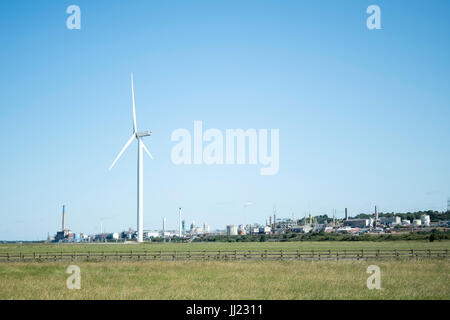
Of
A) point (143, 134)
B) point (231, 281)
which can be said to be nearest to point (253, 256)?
point (231, 281)

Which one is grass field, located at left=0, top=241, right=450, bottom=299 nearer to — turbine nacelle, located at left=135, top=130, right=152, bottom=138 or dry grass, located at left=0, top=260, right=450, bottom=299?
dry grass, located at left=0, top=260, right=450, bottom=299

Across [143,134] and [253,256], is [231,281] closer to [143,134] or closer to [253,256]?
[253,256]

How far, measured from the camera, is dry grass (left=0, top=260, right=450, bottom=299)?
29281 millimetres

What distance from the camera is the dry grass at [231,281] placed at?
96.1ft

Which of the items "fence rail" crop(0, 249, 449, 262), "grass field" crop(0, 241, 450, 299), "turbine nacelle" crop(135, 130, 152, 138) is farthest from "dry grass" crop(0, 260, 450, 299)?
"turbine nacelle" crop(135, 130, 152, 138)

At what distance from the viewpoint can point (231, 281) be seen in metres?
36.1

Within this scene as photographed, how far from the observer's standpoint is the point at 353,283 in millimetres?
34406

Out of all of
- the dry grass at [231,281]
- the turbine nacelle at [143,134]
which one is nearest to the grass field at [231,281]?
the dry grass at [231,281]
